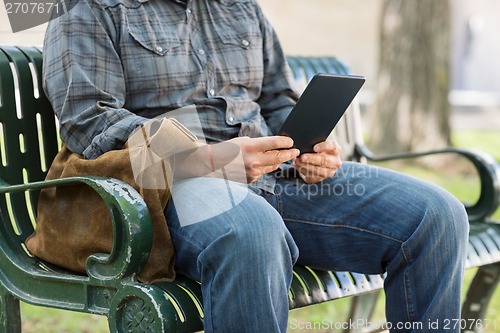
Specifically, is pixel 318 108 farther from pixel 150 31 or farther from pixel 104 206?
pixel 104 206

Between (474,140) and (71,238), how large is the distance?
8648 millimetres

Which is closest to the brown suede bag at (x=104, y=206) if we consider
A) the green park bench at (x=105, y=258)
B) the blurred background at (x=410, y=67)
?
the green park bench at (x=105, y=258)

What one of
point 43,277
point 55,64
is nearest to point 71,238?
point 43,277

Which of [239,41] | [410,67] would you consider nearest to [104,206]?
[239,41]

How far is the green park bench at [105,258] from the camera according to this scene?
6.79 ft

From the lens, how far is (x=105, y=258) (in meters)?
2.15

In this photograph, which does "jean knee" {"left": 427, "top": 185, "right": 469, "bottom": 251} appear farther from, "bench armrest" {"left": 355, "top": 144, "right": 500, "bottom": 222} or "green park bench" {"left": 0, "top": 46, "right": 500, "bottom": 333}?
"bench armrest" {"left": 355, "top": 144, "right": 500, "bottom": 222}

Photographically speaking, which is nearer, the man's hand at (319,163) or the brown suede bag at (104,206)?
the brown suede bag at (104,206)

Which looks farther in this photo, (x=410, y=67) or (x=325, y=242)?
(x=410, y=67)

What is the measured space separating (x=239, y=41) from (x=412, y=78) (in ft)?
17.7

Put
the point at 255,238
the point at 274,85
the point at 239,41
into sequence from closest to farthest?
1. the point at 255,238
2. the point at 239,41
3. the point at 274,85

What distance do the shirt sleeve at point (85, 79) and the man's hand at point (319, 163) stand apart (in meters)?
0.55

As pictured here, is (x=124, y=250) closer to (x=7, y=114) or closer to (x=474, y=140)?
(x=7, y=114)

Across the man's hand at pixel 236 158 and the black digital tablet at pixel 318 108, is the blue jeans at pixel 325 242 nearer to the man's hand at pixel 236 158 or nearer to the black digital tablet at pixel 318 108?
the man's hand at pixel 236 158
